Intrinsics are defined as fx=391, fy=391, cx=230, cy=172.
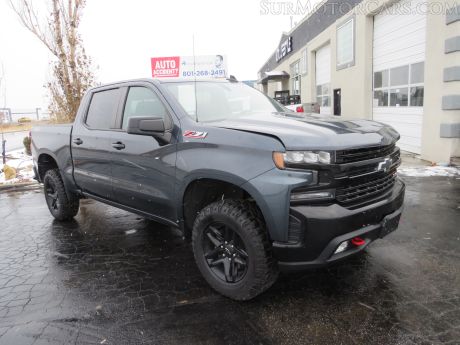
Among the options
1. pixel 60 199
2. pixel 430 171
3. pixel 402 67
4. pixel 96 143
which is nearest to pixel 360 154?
pixel 96 143

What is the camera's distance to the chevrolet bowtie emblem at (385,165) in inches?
122

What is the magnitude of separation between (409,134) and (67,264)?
9.69m

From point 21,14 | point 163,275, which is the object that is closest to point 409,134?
point 163,275

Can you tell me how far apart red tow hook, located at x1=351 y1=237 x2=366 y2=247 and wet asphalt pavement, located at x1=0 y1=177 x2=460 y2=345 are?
20.9 inches

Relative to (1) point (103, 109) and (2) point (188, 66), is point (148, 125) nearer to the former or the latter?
(1) point (103, 109)

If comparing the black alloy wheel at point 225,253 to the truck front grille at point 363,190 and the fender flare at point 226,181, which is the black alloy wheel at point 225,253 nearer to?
the fender flare at point 226,181

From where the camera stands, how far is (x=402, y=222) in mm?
5000

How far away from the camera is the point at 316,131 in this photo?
2932 millimetres

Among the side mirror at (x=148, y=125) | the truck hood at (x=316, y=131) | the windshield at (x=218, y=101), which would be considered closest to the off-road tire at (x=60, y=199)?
the side mirror at (x=148, y=125)

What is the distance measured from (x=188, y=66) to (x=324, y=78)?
23.1ft

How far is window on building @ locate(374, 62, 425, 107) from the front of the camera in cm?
1014

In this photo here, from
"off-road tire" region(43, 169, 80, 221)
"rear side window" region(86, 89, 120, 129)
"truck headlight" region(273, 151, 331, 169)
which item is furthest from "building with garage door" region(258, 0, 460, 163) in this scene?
"off-road tire" region(43, 169, 80, 221)

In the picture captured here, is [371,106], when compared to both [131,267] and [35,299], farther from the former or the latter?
[35,299]

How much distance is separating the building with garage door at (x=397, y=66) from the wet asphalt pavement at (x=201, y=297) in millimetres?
4701
